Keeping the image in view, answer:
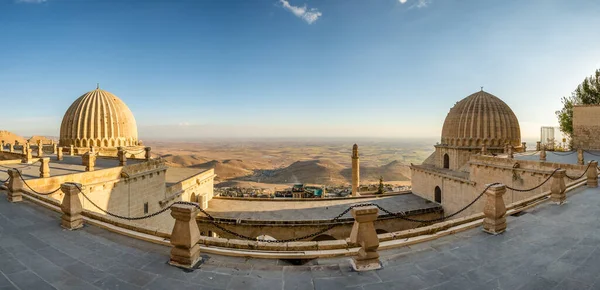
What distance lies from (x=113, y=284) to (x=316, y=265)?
3.16m

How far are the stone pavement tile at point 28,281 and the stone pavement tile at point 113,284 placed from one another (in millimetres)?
642

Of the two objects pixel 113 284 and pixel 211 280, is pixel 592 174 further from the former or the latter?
pixel 113 284

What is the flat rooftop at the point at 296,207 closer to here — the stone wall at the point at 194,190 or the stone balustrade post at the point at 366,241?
the stone wall at the point at 194,190

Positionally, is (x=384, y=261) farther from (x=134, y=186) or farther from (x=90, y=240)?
(x=134, y=186)

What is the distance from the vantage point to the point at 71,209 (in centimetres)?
643

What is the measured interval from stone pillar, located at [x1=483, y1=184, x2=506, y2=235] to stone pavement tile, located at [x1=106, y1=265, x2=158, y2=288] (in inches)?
269

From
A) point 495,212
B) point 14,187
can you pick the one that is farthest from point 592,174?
point 14,187

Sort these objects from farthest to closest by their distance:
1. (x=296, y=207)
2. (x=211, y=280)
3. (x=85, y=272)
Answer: (x=296, y=207) < (x=85, y=272) < (x=211, y=280)

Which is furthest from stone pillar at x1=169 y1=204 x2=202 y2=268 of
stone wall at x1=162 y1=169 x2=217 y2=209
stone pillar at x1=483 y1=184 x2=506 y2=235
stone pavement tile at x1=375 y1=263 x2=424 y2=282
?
stone wall at x1=162 y1=169 x2=217 y2=209

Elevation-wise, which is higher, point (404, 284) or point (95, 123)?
point (95, 123)

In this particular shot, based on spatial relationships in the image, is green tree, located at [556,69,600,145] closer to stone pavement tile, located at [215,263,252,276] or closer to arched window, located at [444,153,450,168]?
arched window, located at [444,153,450,168]

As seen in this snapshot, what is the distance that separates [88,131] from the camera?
67.6 feet

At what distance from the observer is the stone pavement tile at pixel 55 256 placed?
4.93 m

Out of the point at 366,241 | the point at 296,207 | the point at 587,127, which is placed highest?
the point at 587,127
